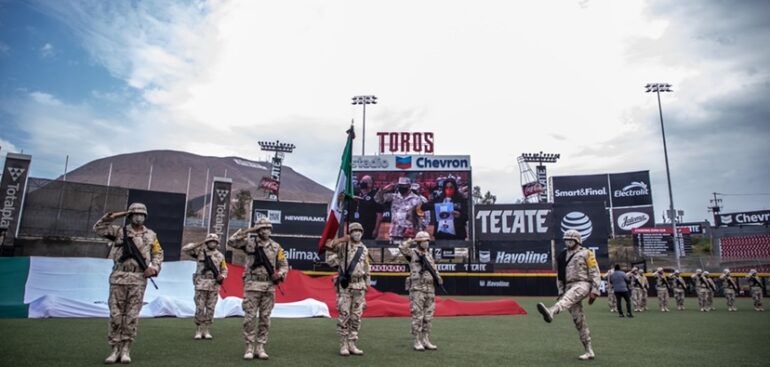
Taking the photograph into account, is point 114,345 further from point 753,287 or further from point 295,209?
point 295,209

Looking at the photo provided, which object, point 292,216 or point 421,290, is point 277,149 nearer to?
point 292,216

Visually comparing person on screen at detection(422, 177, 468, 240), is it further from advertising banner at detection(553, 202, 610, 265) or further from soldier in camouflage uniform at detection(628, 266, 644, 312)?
soldier in camouflage uniform at detection(628, 266, 644, 312)

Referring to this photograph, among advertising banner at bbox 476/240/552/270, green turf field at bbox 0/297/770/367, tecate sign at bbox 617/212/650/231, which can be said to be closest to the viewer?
green turf field at bbox 0/297/770/367

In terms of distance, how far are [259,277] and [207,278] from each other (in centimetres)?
426

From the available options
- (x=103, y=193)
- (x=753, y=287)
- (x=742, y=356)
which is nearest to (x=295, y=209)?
(x=103, y=193)

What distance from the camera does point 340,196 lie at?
31.5ft

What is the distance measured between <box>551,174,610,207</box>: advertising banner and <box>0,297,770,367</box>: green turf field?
38964 millimetres

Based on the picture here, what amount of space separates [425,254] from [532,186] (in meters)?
51.7

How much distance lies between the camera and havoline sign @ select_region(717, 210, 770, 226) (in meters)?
60.3

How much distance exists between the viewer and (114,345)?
7.52 metres

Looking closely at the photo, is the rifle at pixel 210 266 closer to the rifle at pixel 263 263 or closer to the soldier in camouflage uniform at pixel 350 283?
the rifle at pixel 263 263

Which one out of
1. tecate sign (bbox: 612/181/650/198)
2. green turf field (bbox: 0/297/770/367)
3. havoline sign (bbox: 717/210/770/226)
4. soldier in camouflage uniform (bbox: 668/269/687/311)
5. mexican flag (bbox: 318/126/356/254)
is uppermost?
tecate sign (bbox: 612/181/650/198)

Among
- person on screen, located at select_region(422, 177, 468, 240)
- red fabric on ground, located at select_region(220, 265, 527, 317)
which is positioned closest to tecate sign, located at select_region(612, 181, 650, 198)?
person on screen, located at select_region(422, 177, 468, 240)

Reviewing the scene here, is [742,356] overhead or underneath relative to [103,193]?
underneath
